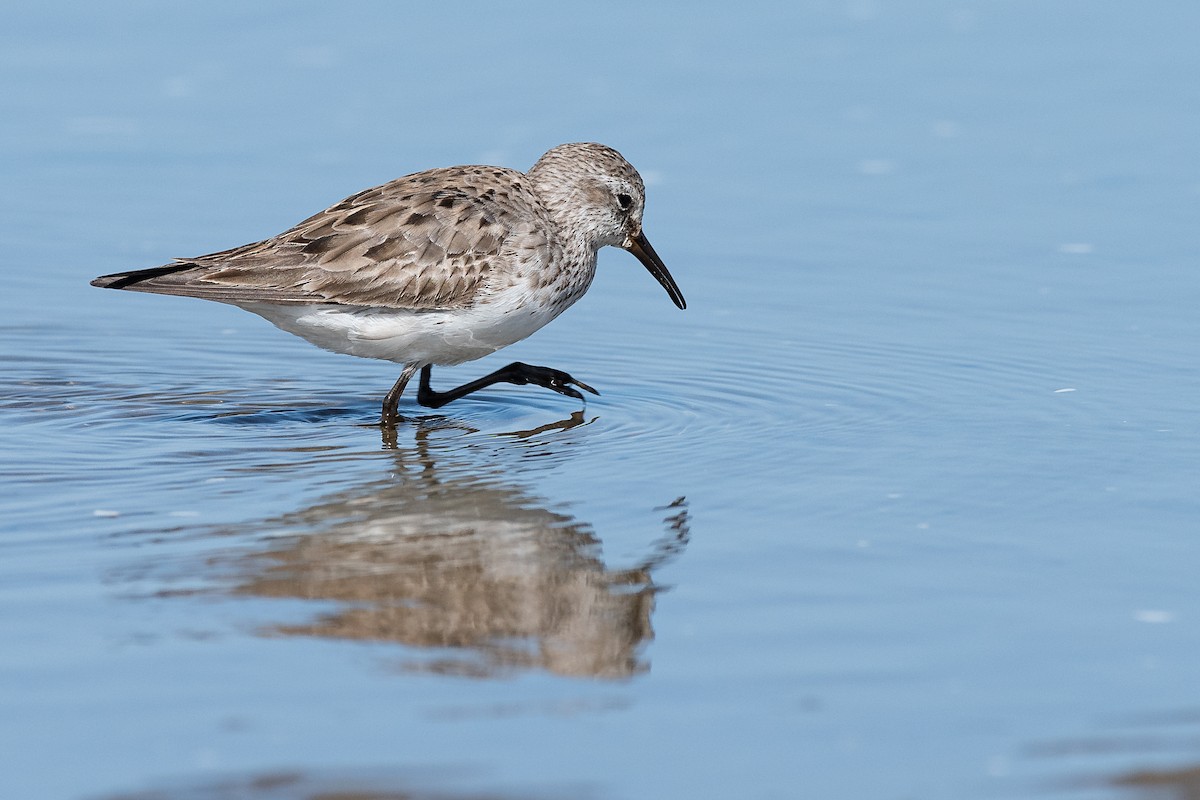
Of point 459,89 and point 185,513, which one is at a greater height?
point 459,89

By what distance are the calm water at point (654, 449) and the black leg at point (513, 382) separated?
0.57 feet

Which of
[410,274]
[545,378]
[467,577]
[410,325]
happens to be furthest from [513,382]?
[467,577]

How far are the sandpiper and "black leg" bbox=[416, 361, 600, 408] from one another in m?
0.05

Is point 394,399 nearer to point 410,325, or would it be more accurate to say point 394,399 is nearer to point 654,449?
point 410,325

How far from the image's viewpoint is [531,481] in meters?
8.83

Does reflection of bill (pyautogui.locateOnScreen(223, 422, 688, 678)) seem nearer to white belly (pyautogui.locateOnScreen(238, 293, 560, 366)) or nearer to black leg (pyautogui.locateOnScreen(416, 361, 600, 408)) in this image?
white belly (pyautogui.locateOnScreen(238, 293, 560, 366))

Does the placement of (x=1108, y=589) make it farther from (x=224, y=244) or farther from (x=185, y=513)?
(x=224, y=244)

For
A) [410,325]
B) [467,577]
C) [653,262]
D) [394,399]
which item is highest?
[653,262]

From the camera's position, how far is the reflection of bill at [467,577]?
653cm

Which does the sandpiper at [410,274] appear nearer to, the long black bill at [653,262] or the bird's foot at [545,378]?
the bird's foot at [545,378]

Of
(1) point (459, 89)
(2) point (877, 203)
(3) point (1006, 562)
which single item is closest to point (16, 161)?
(1) point (459, 89)

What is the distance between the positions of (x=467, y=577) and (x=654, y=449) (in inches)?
90.3

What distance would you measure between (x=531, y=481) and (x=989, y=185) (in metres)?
7.05

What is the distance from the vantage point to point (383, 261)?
9.82 m
